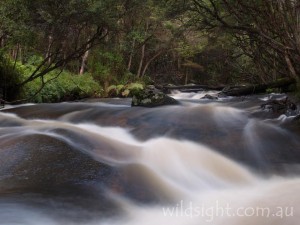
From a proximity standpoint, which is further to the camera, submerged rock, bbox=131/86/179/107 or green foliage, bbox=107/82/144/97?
green foliage, bbox=107/82/144/97

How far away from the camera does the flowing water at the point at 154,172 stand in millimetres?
3812

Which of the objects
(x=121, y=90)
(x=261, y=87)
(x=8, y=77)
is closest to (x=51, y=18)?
(x=8, y=77)

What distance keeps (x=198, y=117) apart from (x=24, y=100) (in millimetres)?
5535

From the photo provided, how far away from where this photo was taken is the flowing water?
3.81m

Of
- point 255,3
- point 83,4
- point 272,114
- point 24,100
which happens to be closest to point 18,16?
point 83,4

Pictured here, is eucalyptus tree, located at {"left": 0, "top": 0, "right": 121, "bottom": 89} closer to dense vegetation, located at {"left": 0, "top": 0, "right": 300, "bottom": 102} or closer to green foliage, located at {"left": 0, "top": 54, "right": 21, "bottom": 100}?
dense vegetation, located at {"left": 0, "top": 0, "right": 300, "bottom": 102}

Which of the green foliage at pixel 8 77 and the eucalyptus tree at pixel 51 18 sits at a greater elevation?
the eucalyptus tree at pixel 51 18

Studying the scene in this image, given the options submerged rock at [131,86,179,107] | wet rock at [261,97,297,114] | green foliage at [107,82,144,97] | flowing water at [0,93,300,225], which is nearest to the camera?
flowing water at [0,93,300,225]

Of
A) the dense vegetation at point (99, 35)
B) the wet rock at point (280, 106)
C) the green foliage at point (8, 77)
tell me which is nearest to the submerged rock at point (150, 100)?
the dense vegetation at point (99, 35)

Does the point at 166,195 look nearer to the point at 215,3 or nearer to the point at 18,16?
the point at 18,16

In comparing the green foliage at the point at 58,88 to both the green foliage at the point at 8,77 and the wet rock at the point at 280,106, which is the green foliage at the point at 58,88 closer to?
the green foliage at the point at 8,77

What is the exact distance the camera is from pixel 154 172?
5059 millimetres

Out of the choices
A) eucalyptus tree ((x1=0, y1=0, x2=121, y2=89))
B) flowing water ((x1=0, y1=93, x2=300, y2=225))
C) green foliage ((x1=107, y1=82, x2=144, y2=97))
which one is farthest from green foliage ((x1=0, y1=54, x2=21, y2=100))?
green foliage ((x1=107, y1=82, x2=144, y2=97))

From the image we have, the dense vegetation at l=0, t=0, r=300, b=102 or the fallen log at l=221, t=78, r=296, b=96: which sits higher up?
the dense vegetation at l=0, t=0, r=300, b=102
